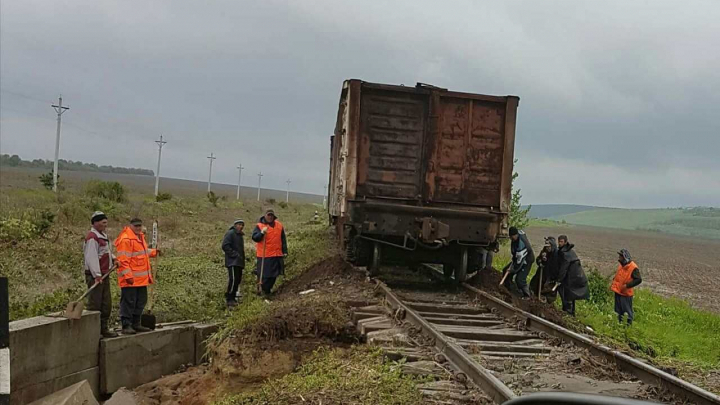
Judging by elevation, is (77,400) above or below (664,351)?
below

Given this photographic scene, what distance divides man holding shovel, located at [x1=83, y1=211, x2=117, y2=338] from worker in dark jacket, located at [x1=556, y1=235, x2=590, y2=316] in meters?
7.04

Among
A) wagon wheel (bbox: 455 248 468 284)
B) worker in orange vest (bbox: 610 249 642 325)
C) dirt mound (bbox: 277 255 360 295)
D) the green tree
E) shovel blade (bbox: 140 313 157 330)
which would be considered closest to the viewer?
shovel blade (bbox: 140 313 157 330)

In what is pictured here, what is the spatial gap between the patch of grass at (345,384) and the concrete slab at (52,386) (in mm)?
2758

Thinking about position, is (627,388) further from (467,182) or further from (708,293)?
(708,293)

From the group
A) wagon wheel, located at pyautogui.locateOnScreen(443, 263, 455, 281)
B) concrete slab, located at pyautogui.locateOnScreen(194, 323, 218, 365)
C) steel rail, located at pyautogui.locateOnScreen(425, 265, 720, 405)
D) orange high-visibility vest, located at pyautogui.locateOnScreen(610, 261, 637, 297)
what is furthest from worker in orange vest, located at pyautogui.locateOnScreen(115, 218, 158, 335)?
orange high-visibility vest, located at pyautogui.locateOnScreen(610, 261, 637, 297)

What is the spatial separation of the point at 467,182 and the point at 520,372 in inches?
225

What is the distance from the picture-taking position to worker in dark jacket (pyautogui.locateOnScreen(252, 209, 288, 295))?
39.2ft

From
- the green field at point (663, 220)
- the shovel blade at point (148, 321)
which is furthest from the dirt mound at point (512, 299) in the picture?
the green field at point (663, 220)

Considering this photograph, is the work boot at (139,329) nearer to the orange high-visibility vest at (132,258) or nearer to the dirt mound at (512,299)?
the orange high-visibility vest at (132,258)

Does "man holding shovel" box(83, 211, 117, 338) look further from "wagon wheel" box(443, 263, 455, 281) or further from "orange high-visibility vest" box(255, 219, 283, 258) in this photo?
"wagon wheel" box(443, 263, 455, 281)

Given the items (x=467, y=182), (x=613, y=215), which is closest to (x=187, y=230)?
(x=467, y=182)

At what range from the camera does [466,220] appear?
10.9m

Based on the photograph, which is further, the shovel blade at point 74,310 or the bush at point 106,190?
the bush at point 106,190

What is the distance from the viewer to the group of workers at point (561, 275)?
11.3 m
